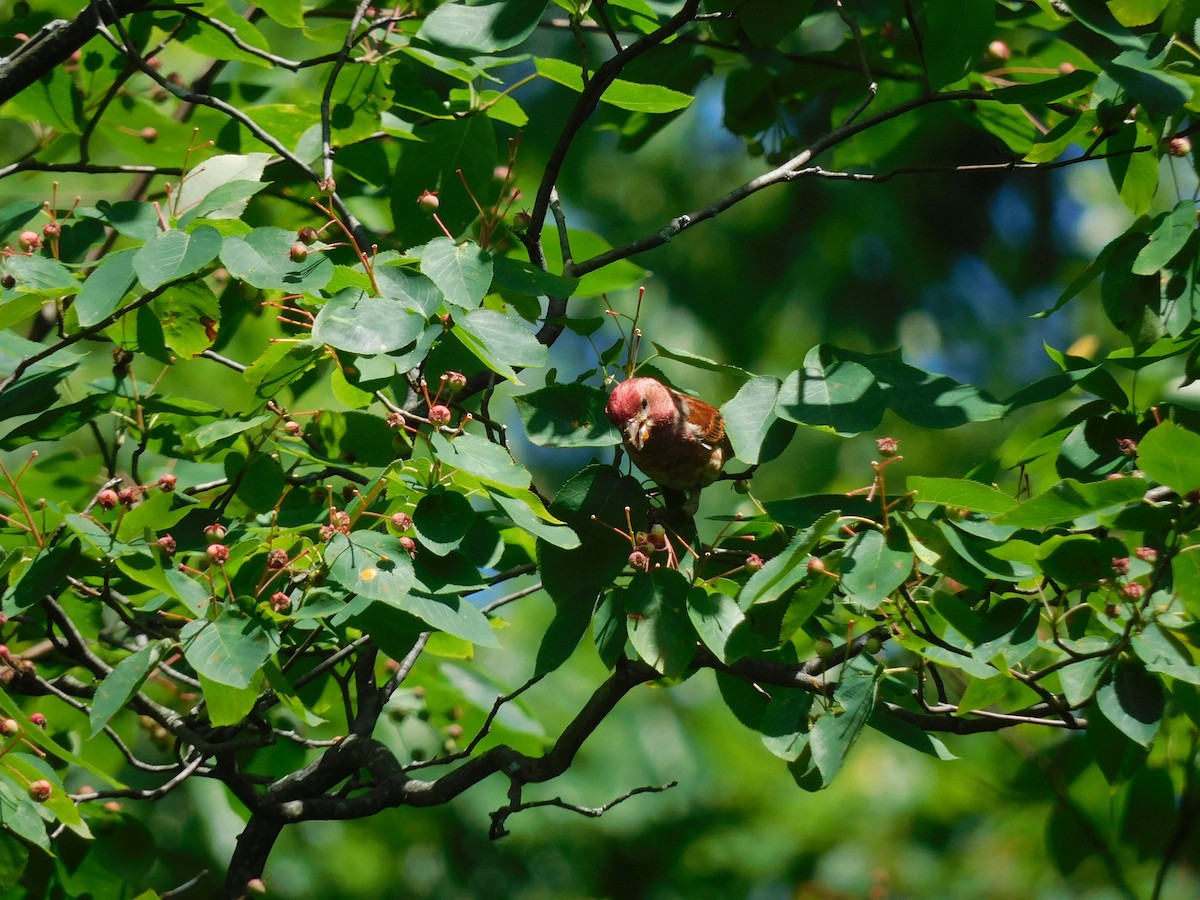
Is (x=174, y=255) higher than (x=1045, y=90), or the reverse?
(x=174, y=255)

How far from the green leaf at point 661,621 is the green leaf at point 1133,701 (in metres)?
0.39

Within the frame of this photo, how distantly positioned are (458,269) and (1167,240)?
30.5 inches

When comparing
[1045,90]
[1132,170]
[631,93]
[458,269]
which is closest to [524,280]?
[458,269]

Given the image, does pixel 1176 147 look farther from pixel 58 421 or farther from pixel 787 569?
pixel 58 421

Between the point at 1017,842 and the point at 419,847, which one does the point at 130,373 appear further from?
the point at 419,847

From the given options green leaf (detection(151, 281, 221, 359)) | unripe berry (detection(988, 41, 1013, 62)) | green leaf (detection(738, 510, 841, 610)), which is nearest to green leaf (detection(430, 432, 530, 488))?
green leaf (detection(738, 510, 841, 610))

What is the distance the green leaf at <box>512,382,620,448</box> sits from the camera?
1299mm

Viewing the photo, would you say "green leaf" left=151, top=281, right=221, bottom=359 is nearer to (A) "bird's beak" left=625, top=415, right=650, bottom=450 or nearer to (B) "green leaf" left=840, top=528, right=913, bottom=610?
(A) "bird's beak" left=625, top=415, right=650, bottom=450

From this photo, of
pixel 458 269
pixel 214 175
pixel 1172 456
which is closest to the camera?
pixel 1172 456

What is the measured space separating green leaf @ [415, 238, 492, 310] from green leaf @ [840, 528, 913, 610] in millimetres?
450

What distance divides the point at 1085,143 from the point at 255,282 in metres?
1.07

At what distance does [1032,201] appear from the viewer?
5.88 meters

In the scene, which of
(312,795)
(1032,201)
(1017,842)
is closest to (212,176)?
(312,795)

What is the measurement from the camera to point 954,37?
57.2 inches
